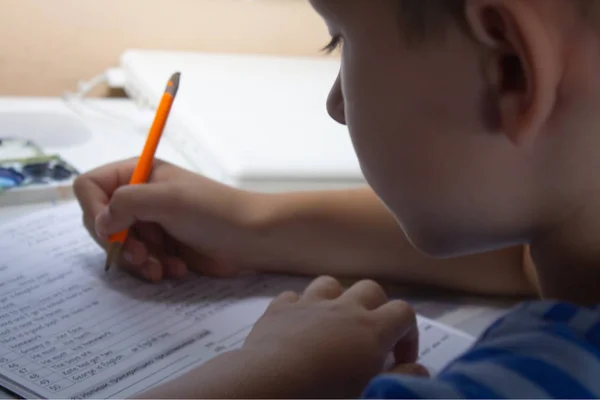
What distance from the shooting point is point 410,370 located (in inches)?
16.6

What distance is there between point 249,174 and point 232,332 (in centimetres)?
21

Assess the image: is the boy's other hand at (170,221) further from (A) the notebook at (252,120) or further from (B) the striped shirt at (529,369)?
(B) the striped shirt at (529,369)

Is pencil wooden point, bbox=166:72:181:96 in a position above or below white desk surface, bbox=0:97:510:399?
above

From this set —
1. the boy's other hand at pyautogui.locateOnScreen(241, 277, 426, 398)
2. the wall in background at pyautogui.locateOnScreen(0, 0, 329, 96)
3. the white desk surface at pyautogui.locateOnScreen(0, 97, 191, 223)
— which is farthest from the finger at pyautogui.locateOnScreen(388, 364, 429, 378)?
the wall in background at pyautogui.locateOnScreen(0, 0, 329, 96)

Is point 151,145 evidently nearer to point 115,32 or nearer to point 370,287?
point 370,287

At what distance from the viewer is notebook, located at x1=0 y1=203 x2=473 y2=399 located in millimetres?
405

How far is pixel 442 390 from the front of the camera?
29 centimetres

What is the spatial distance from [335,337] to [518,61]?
7.8 inches

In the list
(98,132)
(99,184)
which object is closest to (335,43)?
(99,184)

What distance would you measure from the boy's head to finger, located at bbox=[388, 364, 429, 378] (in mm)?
83

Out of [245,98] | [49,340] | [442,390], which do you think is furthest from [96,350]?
[245,98]

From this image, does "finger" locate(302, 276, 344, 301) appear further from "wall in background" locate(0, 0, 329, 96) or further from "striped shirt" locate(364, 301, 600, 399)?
"wall in background" locate(0, 0, 329, 96)

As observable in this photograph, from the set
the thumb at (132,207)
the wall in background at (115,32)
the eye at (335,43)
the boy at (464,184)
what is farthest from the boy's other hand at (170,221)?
the wall in background at (115,32)

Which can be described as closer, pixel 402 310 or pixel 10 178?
pixel 402 310
